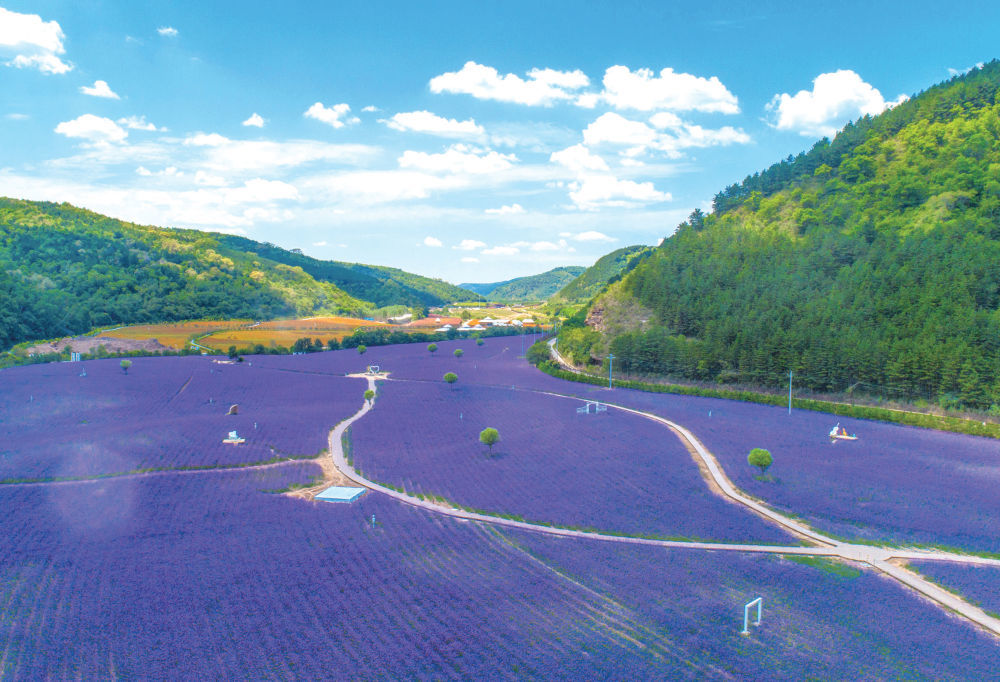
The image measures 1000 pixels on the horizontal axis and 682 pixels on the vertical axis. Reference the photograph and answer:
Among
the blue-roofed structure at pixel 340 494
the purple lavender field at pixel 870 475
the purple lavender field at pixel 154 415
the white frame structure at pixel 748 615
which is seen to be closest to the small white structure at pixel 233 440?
the purple lavender field at pixel 154 415

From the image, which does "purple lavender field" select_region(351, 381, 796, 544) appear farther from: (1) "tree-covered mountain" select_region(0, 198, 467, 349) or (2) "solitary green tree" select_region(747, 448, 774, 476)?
(1) "tree-covered mountain" select_region(0, 198, 467, 349)

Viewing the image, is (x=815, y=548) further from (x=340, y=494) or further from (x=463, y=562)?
(x=340, y=494)

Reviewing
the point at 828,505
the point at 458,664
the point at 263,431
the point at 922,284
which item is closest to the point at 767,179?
the point at 922,284

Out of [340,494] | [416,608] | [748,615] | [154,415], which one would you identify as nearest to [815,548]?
[748,615]

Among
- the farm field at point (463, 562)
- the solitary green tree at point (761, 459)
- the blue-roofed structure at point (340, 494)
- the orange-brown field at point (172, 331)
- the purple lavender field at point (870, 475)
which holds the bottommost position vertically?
the blue-roofed structure at point (340, 494)

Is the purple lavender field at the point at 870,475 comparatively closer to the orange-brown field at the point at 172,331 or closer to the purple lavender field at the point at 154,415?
the purple lavender field at the point at 154,415

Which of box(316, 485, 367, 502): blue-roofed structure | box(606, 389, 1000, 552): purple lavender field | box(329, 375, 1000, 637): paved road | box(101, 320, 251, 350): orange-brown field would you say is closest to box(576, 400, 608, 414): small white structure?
box(606, 389, 1000, 552): purple lavender field
